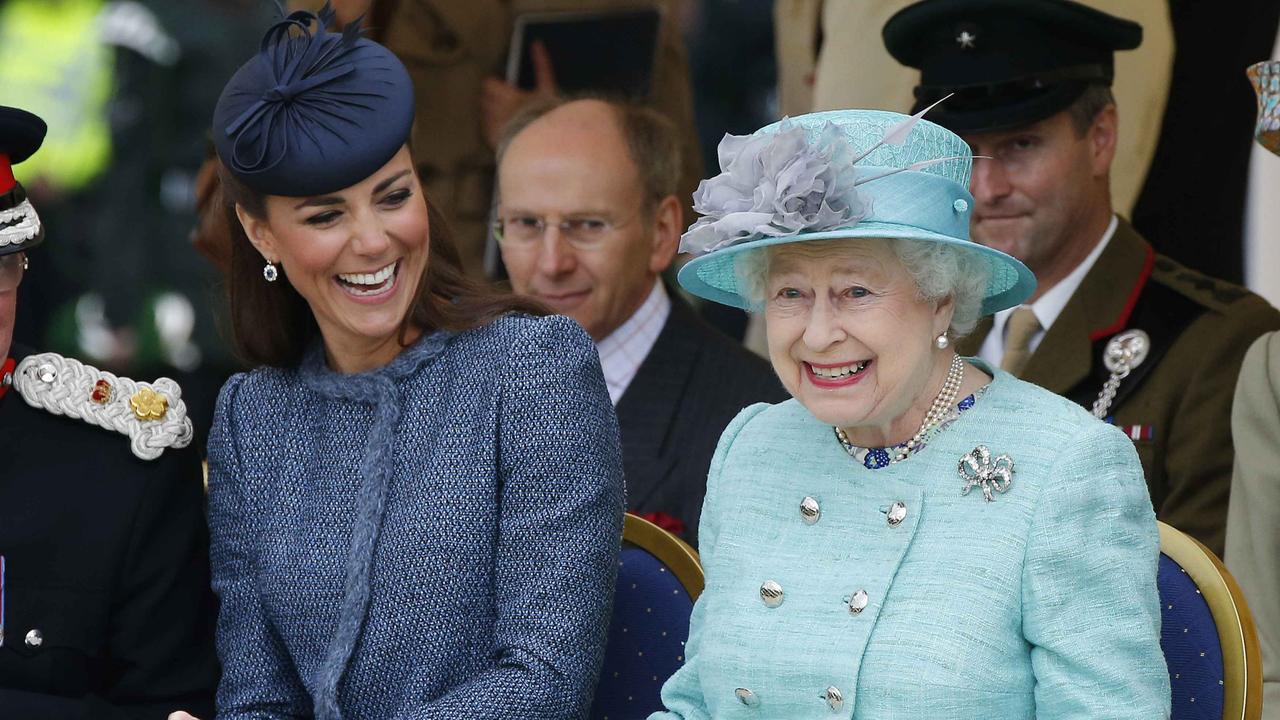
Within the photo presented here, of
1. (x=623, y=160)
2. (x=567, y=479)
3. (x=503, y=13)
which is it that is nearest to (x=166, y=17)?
(x=503, y=13)

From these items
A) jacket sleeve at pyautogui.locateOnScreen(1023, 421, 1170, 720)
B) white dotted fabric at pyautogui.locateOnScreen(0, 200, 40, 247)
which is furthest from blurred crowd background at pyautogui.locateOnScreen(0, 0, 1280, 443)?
jacket sleeve at pyautogui.locateOnScreen(1023, 421, 1170, 720)

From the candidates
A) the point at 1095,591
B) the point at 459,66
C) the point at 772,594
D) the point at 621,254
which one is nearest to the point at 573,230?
the point at 621,254

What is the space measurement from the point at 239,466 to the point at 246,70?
0.63 m

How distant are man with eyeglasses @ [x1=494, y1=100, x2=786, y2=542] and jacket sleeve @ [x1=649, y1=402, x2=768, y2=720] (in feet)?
4.25

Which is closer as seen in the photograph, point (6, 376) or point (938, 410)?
point (938, 410)

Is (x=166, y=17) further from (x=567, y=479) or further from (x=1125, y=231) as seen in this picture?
(x=567, y=479)

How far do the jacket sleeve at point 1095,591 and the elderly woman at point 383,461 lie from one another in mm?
702

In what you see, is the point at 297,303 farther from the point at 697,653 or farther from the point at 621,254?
the point at 621,254

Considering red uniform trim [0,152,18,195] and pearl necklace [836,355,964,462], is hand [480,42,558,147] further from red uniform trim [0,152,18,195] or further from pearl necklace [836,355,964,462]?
pearl necklace [836,355,964,462]

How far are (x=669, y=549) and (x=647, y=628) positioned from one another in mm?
132

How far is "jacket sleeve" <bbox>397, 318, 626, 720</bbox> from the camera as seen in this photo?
2607 mm

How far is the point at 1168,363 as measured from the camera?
363 cm

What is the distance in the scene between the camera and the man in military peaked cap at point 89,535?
2.91 meters

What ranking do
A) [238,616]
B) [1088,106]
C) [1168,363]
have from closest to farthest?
1. [238,616]
2. [1168,363]
3. [1088,106]
